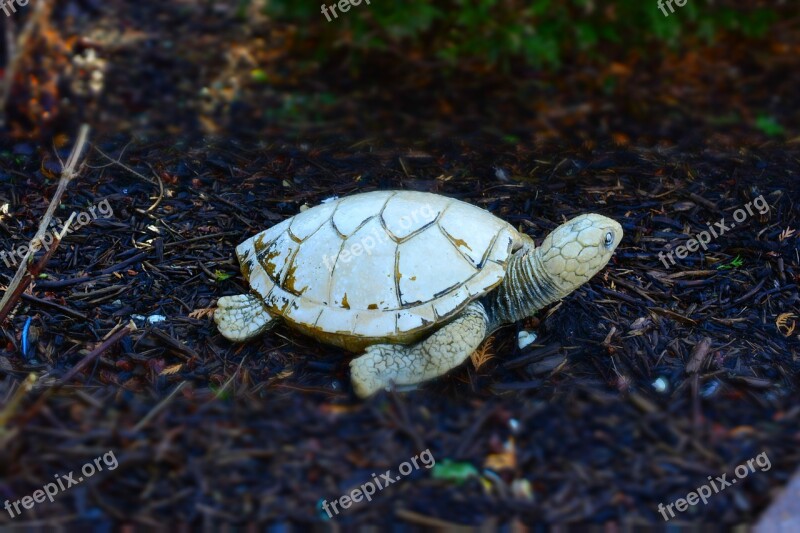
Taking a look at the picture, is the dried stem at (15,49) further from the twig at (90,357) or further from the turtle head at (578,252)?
the turtle head at (578,252)

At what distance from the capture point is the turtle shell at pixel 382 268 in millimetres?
3352

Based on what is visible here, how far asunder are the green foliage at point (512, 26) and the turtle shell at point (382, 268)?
2.82 meters

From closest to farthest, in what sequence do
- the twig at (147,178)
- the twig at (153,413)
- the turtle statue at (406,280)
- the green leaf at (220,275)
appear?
the twig at (153,413) < the turtle statue at (406,280) < the green leaf at (220,275) < the twig at (147,178)

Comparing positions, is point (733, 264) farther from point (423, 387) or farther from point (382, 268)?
point (382, 268)

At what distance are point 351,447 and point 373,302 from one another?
936 mm

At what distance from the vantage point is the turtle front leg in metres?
3.22

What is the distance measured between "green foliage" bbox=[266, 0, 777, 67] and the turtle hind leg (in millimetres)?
3259

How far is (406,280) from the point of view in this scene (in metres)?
3.37

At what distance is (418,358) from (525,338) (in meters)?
0.71

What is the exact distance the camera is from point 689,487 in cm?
246

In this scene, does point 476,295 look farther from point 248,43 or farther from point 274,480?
point 248,43

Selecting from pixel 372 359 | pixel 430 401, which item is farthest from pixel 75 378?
pixel 430 401

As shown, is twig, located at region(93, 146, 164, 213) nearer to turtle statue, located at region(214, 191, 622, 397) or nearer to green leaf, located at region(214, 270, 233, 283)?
green leaf, located at region(214, 270, 233, 283)

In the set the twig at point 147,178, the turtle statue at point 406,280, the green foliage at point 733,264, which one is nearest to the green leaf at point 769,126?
the green foliage at point 733,264
